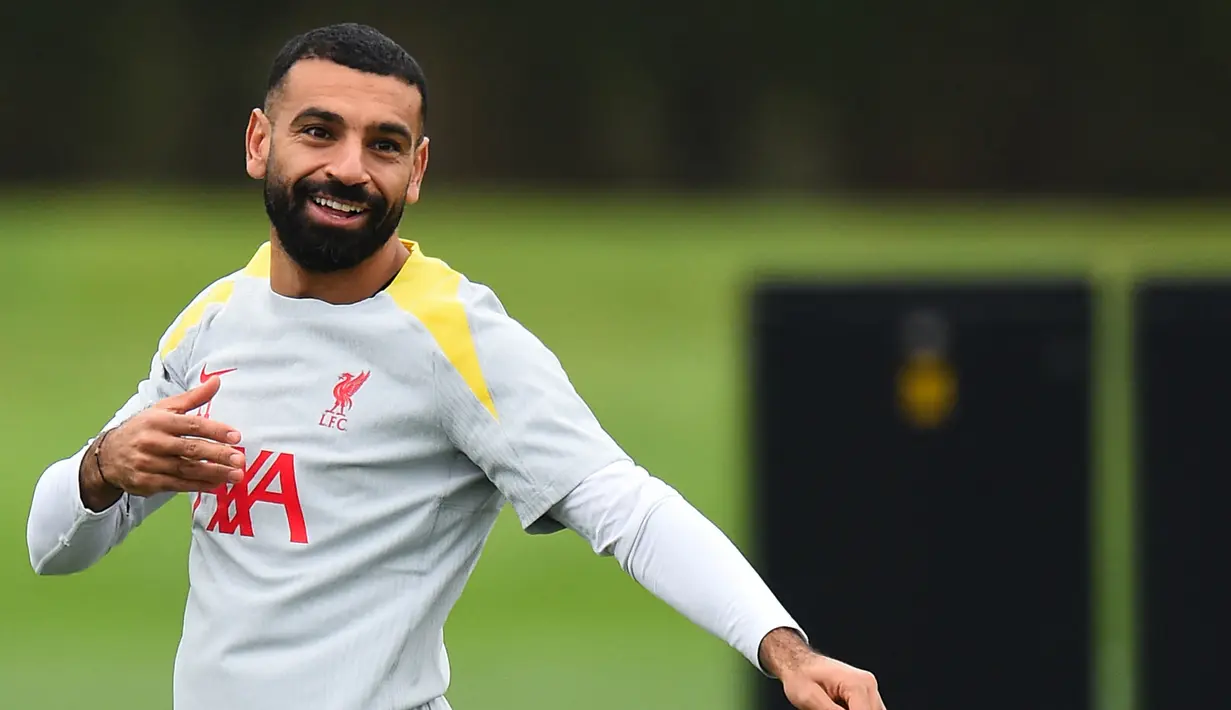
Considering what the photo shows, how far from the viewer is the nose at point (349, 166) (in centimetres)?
255

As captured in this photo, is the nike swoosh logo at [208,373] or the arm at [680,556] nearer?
the arm at [680,556]

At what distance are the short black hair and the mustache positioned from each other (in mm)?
144

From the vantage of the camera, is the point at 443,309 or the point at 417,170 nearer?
the point at 443,309

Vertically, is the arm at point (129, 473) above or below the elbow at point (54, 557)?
above

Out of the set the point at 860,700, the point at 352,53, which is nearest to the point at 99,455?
the point at 352,53

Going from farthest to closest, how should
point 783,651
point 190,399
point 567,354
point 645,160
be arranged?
point 645,160
point 567,354
point 190,399
point 783,651

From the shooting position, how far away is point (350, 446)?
2.56m

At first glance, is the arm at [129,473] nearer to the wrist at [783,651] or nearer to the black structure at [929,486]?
the wrist at [783,651]

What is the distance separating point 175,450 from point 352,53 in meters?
0.57

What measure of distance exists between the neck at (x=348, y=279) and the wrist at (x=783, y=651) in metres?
0.72

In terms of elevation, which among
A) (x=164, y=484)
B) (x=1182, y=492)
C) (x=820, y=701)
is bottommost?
(x=1182, y=492)

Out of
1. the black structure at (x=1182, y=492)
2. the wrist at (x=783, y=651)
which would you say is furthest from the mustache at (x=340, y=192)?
the black structure at (x=1182, y=492)

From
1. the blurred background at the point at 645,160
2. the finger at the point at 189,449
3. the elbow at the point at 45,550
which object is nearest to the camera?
the finger at the point at 189,449

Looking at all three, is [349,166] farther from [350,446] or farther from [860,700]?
[860,700]
